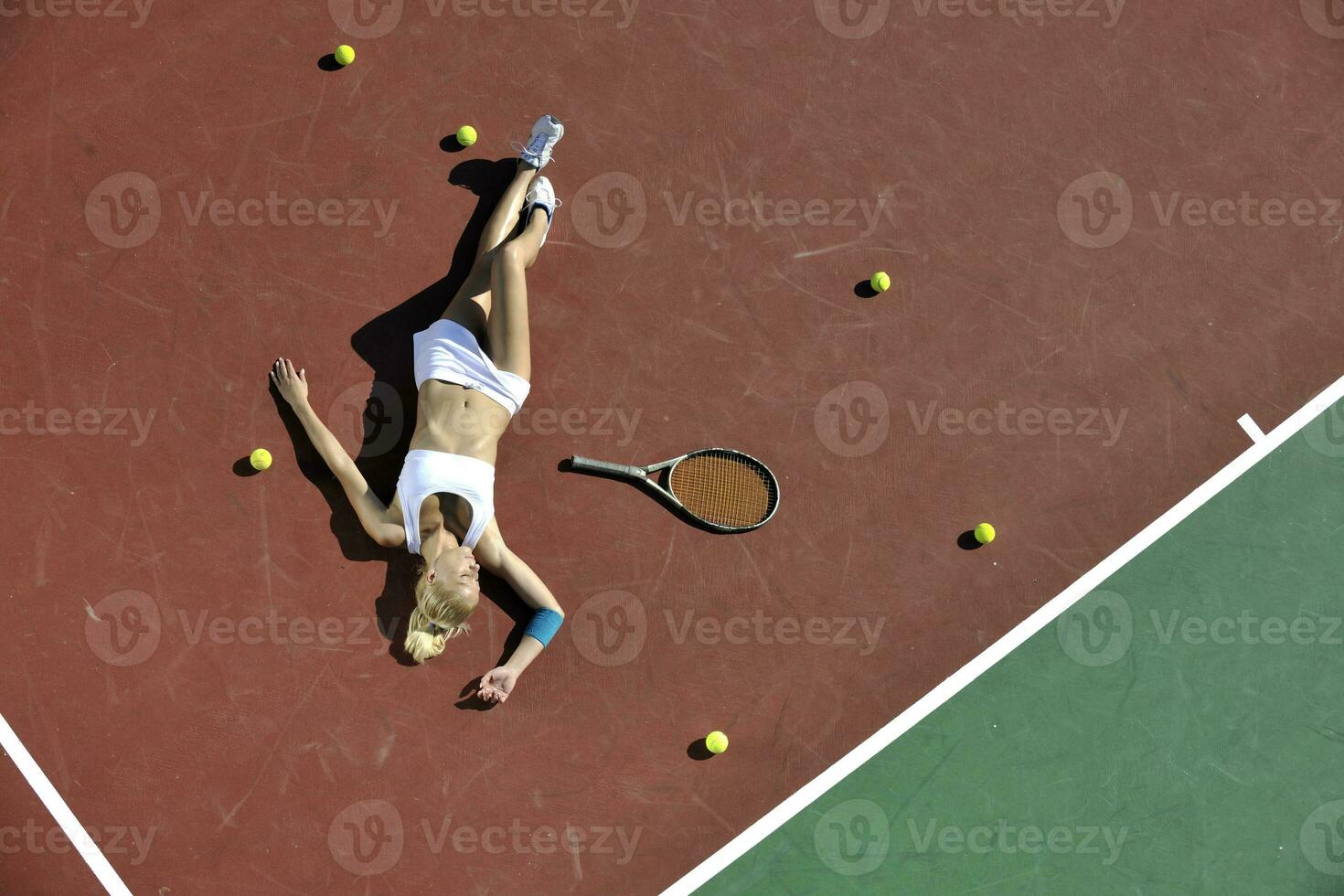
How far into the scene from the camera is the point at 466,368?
7.28 meters

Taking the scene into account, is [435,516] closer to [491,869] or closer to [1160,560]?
[491,869]

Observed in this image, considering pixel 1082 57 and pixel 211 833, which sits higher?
pixel 1082 57

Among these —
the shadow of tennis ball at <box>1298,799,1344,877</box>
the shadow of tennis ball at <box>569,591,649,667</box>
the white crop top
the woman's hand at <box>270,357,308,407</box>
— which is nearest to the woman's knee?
the white crop top

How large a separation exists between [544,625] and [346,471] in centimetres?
192

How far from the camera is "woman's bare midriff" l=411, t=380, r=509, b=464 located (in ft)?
23.6

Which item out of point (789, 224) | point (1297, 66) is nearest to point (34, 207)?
point (789, 224)

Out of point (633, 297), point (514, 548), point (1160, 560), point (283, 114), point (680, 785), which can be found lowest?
point (680, 785)

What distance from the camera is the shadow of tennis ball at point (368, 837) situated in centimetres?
746

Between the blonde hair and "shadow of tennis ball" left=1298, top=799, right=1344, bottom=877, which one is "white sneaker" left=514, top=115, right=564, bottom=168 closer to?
the blonde hair

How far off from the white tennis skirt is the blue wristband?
1.61 m

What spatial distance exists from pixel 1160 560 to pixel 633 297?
4.78 m

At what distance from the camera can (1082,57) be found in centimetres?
801

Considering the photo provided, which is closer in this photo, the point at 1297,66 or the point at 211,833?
the point at 211,833

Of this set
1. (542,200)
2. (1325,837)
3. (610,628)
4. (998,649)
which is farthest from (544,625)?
(1325,837)
